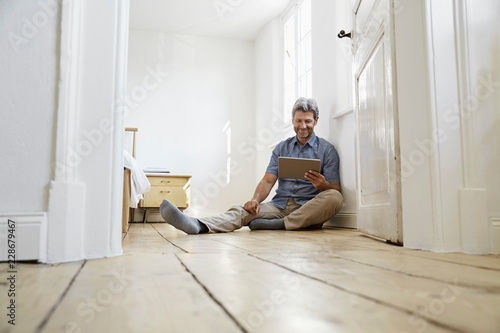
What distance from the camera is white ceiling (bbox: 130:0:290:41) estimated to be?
4676mm

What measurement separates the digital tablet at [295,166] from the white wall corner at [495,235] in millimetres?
1338

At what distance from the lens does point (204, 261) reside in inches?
40.2

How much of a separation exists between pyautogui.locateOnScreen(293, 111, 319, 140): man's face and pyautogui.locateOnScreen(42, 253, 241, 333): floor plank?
88.5 inches

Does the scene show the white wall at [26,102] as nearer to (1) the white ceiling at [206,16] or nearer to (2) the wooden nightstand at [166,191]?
(2) the wooden nightstand at [166,191]

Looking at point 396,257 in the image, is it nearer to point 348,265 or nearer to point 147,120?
point 348,265

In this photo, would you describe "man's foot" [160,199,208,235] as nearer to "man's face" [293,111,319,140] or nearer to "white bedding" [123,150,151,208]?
"white bedding" [123,150,151,208]

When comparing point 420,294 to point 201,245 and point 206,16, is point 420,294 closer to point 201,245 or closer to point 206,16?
point 201,245

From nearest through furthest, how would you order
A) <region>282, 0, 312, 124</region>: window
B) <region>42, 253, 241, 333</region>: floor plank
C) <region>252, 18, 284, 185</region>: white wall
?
<region>42, 253, 241, 333</region>: floor plank, <region>282, 0, 312, 124</region>: window, <region>252, 18, 284, 185</region>: white wall

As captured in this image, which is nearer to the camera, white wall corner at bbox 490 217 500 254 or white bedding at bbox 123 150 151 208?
white wall corner at bbox 490 217 500 254

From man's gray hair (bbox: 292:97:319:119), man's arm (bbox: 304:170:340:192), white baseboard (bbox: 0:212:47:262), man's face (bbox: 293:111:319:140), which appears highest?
man's gray hair (bbox: 292:97:319:119)

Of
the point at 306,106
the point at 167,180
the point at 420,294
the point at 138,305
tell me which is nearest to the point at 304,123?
the point at 306,106

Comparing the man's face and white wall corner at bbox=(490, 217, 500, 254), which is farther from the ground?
the man's face

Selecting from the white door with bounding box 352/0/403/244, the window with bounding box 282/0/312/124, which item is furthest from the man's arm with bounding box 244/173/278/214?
the window with bounding box 282/0/312/124

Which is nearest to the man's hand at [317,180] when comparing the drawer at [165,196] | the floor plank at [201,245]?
the floor plank at [201,245]
